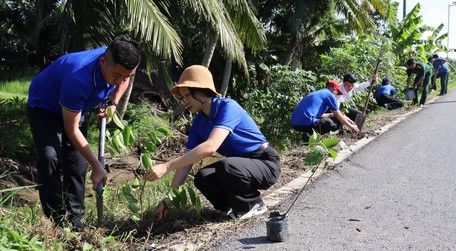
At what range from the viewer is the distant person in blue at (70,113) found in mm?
3529

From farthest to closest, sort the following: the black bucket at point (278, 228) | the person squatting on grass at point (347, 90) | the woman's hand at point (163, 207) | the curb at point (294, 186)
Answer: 1. the person squatting on grass at point (347, 90)
2. the curb at point (294, 186)
3. the woman's hand at point (163, 207)
4. the black bucket at point (278, 228)

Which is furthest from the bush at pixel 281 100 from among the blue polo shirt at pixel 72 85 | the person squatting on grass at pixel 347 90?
the blue polo shirt at pixel 72 85

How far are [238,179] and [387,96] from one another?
9838 millimetres

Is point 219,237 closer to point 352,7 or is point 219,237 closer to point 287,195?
point 287,195

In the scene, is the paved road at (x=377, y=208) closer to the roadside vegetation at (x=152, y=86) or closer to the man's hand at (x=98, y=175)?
the roadside vegetation at (x=152, y=86)

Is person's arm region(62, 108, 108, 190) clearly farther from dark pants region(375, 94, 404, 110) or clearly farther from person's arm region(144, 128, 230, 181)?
dark pants region(375, 94, 404, 110)

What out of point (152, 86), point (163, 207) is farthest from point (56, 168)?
point (152, 86)

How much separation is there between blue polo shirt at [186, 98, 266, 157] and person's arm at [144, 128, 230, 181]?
0.29 ft

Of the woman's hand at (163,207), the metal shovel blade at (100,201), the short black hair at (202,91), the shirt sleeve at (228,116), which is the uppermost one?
the short black hair at (202,91)

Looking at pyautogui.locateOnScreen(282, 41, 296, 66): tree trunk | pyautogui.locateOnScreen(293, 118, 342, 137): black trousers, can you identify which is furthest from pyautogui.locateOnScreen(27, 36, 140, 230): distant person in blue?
pyautogui.locateOnScreen(282, 41, 296, 66): tree trunk

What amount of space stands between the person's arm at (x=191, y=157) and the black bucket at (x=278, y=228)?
0.70 meters

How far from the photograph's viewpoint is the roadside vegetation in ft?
12.5

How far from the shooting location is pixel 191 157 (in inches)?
141

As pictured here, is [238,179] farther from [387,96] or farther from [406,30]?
[406,30]
